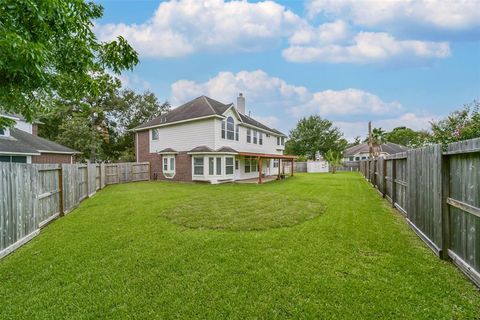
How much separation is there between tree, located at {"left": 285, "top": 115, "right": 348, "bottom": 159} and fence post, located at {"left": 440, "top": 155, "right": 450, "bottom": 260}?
43076mm

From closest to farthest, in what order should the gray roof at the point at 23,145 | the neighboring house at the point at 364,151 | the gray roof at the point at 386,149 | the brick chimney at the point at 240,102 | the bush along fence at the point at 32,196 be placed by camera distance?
the bush along fence at the point at 32,196 → the gray roof at the point at 23,145 → the brick chimney at the point at 240,102 → the gray roof at the point at 386,149 → the neighboring house at the point at 364,151

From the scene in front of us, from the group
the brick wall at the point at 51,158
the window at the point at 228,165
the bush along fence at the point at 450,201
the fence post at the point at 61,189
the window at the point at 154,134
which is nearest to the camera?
the bush along fence at the point at 450,201

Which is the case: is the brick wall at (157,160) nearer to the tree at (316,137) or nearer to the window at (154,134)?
the window at (154,134)

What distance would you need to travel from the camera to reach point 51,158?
1905 centimetres

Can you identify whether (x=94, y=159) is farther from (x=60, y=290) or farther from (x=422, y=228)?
(x=422, y=228)

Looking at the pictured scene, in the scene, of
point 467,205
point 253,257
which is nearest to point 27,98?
point 253,257

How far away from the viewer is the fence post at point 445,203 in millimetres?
3887

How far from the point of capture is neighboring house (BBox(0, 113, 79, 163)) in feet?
47.5

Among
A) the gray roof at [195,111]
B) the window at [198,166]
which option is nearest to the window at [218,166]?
the window at [198,166]

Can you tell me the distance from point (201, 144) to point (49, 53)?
14378 millimetres

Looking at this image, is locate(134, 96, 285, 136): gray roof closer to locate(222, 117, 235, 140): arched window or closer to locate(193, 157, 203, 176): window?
locate(222, 117, 235, 140): arched window

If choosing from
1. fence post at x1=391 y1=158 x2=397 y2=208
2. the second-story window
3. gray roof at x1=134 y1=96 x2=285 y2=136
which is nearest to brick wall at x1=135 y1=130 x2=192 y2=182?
gray roof at x1=134 y1=96 x2=285 y2=136

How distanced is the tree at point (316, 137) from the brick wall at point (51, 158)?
37.3m

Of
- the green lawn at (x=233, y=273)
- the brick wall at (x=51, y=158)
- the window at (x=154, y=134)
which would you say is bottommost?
the green lawn at (x=233, y=273)
